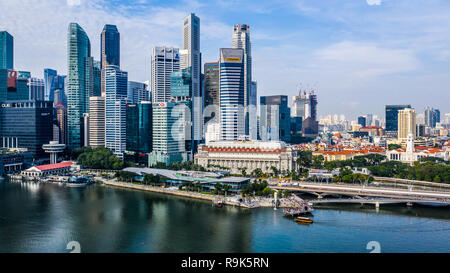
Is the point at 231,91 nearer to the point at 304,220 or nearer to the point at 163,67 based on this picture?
the point at 163,67

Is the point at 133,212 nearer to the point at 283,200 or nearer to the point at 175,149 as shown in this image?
the point at 283,200

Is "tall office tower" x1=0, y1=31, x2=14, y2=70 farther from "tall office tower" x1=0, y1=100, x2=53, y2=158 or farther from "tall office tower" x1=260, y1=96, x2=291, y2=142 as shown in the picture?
"tall office tower" x1=260, y1=96, x2=291, y2=142

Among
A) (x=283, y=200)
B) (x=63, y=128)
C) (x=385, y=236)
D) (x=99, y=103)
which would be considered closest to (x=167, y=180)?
(x=283, y=200)

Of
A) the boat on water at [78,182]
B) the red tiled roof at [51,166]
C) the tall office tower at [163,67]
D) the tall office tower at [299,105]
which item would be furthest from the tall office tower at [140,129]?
the tall office tower at [299,105]

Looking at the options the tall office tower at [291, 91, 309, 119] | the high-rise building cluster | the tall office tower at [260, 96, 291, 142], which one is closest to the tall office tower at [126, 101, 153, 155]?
the high-rise building cluster

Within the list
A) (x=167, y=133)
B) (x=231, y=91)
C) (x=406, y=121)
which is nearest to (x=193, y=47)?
(x=231, y=91)
